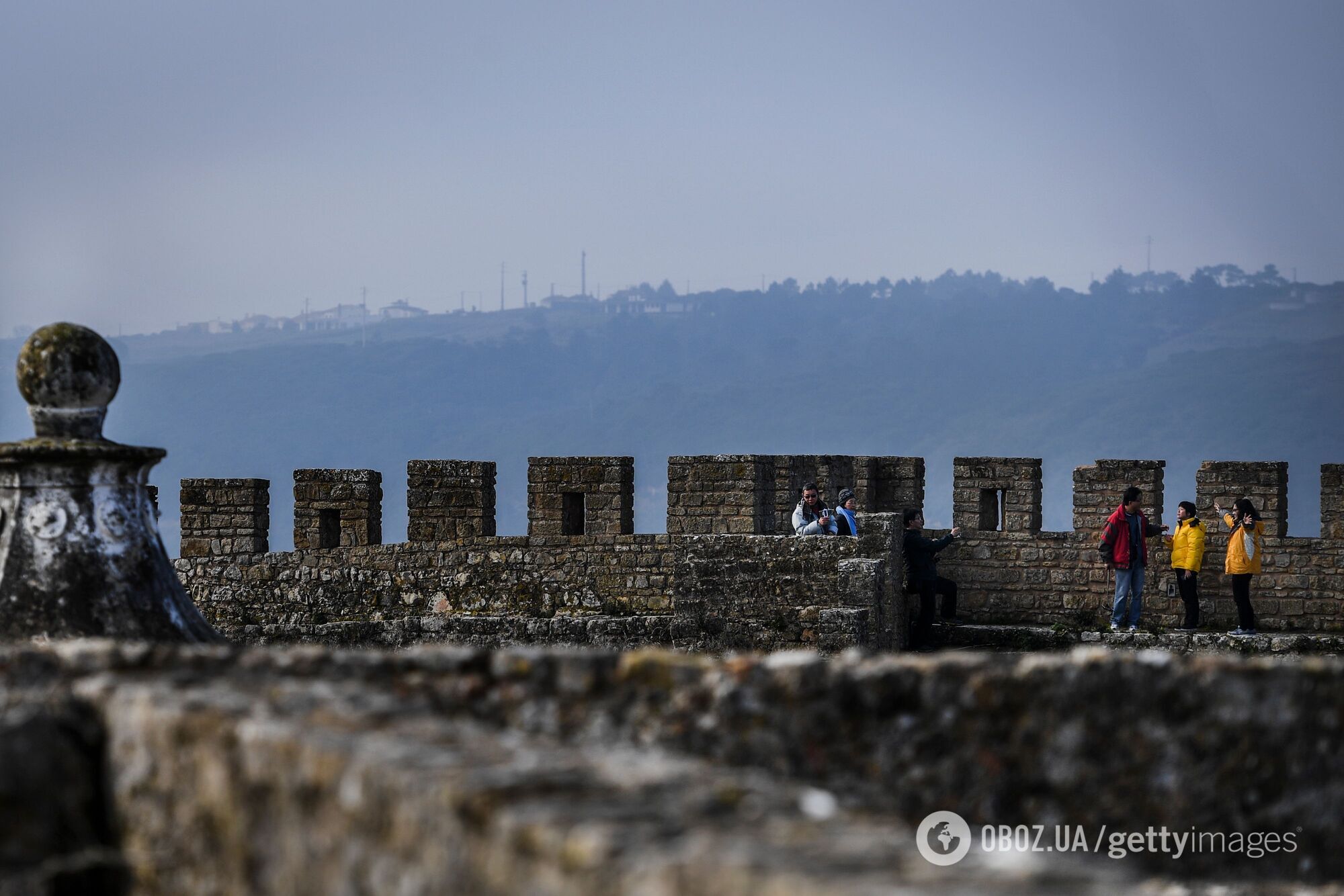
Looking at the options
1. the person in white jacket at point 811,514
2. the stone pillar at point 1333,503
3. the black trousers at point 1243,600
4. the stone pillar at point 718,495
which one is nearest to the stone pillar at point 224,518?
the stone pillar at point 718,495

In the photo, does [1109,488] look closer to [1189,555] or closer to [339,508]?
[1189,555]

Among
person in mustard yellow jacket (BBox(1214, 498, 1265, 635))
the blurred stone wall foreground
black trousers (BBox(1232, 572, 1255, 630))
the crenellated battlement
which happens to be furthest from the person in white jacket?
the blurred stone wall foreground

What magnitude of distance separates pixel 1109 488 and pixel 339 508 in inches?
288

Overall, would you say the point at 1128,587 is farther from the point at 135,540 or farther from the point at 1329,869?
the point at 1329,869

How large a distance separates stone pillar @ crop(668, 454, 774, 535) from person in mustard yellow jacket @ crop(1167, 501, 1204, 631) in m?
3.92

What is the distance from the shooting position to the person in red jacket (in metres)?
15.5

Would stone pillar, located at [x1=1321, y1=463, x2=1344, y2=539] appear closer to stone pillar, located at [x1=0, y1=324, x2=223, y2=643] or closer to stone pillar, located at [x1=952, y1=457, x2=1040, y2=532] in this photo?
stone pillar, located at [x1=952, y1=457, x2=1040, y2=532]

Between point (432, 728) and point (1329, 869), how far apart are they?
5.38ft

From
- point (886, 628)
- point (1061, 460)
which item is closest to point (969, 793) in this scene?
point (886, 628)

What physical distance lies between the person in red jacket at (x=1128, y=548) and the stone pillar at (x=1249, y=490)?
57 cm

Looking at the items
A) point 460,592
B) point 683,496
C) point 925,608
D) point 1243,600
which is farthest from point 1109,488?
point 460,592

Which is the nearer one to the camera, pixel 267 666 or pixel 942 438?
pixel 267 666

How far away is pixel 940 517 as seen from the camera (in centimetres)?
12031

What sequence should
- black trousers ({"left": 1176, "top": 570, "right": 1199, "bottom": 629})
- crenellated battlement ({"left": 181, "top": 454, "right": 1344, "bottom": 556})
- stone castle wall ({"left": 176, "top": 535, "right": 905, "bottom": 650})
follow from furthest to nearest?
1. black trousers ({"left": 1176, "top": 570, "right": 1199, "bottom": 629})
2. crenellated battlement ({"left": 181, "top": 454, "right": 1344, "bottom": 556})
3. stone castle wall ({"left": 176, "top": 535, "right": 905, "bottom": 650})
